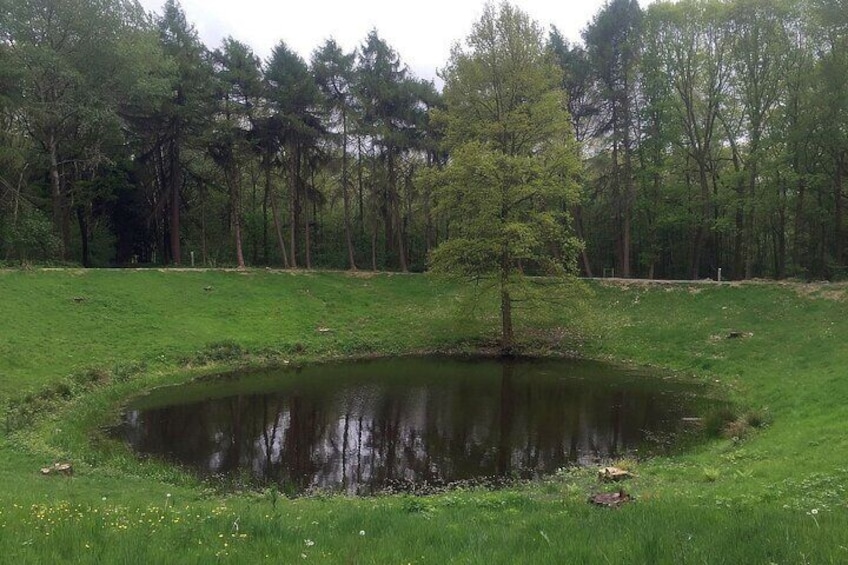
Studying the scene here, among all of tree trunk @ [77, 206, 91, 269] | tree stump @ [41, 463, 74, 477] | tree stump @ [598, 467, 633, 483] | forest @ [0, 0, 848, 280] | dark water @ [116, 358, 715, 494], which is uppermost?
forest @ [0, 0, 848, 280]

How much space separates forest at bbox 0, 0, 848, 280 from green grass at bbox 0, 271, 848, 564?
5.73 metres

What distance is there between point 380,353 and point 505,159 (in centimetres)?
1130

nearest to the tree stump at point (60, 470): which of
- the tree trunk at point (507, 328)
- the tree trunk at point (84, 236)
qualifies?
the tree trunk at point (507, 328)

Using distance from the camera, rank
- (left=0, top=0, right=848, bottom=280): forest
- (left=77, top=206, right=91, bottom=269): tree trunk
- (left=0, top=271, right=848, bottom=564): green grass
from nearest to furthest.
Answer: (left=0, top=271, right=848, bottom=564): green grass
(left=0, top=0, right=848, bottom=280): forest
(left=77, top=206, right=91, bottom=269): tree trunk

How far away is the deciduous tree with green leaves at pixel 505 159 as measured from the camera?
2727 centimetres

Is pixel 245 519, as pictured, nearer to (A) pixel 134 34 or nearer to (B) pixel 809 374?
(B) pixel 809 374

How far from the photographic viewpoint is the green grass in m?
5.58

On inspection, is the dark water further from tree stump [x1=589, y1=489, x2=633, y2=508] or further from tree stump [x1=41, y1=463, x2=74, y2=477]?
tree stump [x1=589, y1=489, x2=633, y2=508]

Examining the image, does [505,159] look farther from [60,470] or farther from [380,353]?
[60,470]

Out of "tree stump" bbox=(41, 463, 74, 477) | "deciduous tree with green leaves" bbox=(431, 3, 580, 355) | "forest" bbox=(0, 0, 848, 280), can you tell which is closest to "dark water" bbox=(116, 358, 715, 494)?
"tree stump" bbox=(41, 463, 74, 477)

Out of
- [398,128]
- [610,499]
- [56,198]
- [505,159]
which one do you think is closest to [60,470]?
[610,499]

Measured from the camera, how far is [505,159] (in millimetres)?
26766

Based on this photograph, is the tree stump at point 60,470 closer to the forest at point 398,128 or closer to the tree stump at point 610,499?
the tree stump at point 610,499

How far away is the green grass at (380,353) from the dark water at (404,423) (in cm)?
142
